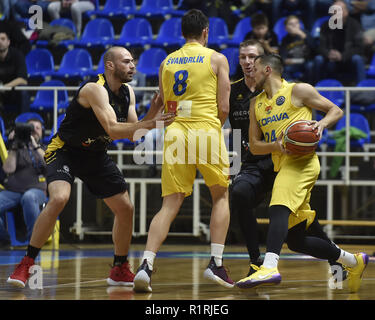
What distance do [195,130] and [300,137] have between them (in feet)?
2.76

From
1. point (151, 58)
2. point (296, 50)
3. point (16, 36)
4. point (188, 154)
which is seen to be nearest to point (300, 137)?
point (188, 154)

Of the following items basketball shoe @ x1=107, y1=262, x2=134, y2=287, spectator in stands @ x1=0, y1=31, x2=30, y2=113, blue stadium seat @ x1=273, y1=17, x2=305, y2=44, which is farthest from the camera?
blue stadium seat @ x1=273, y1=17, x2=305, y2=44

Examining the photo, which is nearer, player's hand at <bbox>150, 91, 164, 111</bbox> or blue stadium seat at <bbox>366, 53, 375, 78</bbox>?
player's hand at <bbox>150, 91, 164, 111</bbox>

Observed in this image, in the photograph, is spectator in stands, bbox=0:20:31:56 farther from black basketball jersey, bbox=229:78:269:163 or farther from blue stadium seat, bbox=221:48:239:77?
black basketball jersey, bbox=229:78:269:163

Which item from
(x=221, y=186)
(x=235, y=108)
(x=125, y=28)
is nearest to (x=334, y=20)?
(x=125, y=28)

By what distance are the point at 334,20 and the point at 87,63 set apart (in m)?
4.25

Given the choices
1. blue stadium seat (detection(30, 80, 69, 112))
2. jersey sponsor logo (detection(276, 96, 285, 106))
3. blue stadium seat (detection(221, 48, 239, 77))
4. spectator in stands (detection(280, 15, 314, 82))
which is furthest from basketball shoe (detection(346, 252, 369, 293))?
blue stadium seat (detection(30, 80, 69, 112))

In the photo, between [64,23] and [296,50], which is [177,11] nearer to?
[64,23]

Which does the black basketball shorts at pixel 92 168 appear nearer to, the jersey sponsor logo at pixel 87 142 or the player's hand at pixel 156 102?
the jersey sponsor logo at pixel 87 142

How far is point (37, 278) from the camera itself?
6.39 m

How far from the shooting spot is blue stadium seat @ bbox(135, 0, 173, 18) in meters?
14.3

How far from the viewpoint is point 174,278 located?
22.2ft

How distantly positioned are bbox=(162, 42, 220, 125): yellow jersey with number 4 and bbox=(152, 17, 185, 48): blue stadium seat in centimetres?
752
